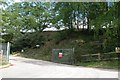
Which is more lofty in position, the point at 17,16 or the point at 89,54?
the point at 17,16

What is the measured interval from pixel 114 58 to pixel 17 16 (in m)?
22.1

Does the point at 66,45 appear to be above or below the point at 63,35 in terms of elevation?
below

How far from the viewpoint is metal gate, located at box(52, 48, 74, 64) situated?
100ft

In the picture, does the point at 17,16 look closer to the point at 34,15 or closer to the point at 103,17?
the point at 34,15

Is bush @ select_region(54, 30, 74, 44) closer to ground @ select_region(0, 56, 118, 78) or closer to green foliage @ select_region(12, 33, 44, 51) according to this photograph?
green foliage @ select_region(12, 33, 44, 51)

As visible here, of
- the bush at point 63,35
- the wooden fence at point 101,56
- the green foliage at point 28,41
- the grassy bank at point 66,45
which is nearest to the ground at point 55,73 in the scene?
the wooden fence at point 101,56

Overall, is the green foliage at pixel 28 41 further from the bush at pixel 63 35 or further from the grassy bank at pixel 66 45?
the bush at pixel 63 35

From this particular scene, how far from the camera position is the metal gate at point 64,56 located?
3052 cm

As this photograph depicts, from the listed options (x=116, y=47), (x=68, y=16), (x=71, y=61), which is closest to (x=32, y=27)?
(x=68, y=16)

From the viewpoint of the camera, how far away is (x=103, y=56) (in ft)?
94.6

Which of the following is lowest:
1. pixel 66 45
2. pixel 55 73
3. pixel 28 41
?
pixel 55 73

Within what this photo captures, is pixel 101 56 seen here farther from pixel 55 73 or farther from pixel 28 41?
pixel 28 41

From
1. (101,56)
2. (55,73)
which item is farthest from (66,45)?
(55,73)

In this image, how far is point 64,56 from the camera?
31234 millimetres
